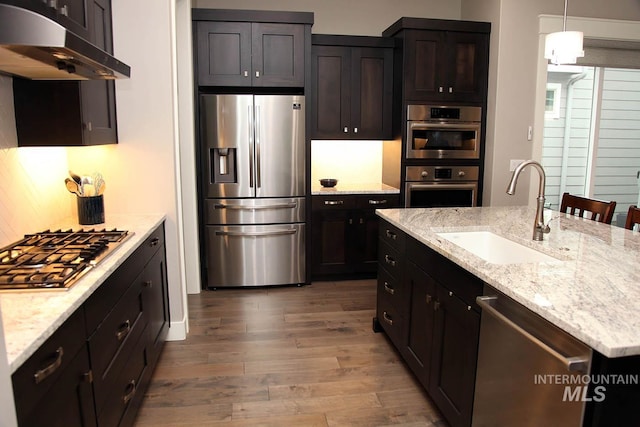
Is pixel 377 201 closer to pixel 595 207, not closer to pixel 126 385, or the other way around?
pixel 595 207

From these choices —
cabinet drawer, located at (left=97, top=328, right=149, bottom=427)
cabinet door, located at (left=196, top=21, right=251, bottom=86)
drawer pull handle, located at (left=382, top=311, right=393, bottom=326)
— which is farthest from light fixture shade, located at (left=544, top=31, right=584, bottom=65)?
cabinet drawer, located at (left=97, top=328, right=149, bottom=427)

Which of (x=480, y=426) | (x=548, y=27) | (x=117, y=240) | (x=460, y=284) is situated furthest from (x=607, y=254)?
(x=548, y=27)

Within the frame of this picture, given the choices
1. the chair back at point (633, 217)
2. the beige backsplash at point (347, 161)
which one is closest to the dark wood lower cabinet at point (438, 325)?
the chair back at point (633, 217)

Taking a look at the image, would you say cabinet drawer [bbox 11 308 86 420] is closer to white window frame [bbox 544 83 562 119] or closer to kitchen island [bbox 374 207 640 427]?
kitchen island [bbox 374 207 640 427]

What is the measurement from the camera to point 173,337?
3.21 m

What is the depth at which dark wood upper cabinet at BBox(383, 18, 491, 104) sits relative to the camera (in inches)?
167

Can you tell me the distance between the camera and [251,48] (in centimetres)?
404

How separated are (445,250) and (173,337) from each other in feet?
6.81

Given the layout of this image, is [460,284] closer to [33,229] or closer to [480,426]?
[480,426]

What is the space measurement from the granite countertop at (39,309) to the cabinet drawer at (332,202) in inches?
96.6

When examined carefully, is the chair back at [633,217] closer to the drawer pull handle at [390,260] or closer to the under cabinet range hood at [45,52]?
the drawer pull handle at [390,260]

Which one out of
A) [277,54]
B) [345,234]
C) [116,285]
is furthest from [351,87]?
[116,285]

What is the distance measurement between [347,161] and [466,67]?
1468mm

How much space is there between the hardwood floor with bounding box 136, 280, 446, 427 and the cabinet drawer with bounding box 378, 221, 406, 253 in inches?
28.5
